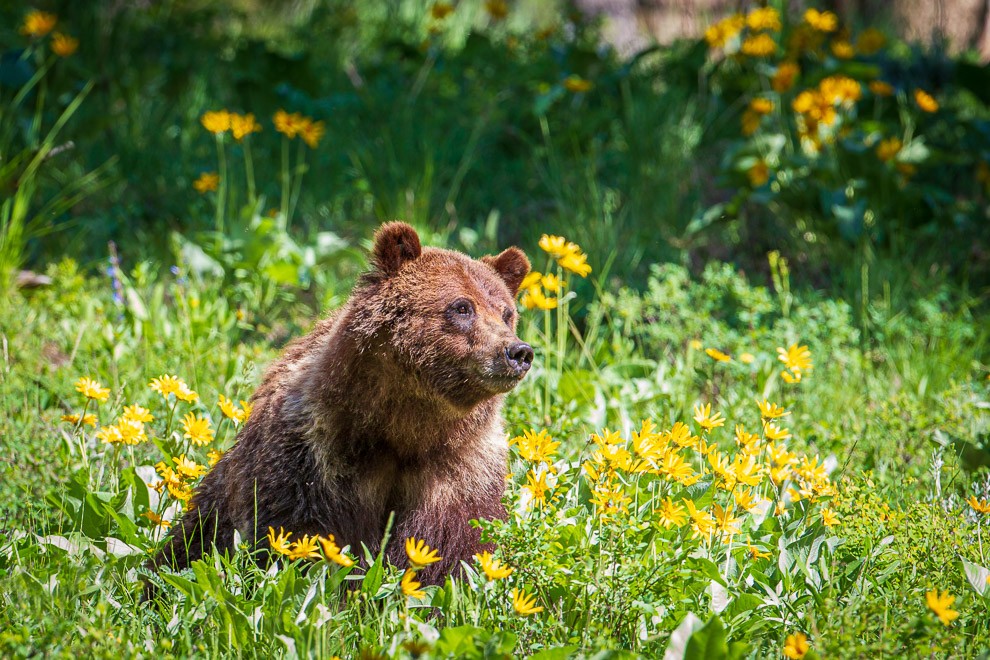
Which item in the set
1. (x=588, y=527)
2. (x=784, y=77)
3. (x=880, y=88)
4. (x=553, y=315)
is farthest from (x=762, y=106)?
(x=588, y=527)

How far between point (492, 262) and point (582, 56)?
3939 millimetres

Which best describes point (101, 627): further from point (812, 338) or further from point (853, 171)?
point (853, 171)

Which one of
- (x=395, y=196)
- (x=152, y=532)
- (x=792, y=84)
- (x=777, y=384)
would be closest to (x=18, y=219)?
(x=395, y=196)

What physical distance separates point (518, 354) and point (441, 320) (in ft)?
1.01

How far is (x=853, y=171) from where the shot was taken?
6.02 meters

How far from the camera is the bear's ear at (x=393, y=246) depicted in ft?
11.1

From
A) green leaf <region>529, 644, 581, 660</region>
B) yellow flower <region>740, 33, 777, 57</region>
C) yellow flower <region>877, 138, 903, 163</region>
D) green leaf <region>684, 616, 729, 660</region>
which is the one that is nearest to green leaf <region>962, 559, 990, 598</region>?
green leaf <region>684, 616, 729, 660</region>

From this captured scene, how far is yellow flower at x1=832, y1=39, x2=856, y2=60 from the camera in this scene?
6445 mm

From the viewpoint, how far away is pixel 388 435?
3.23 meters

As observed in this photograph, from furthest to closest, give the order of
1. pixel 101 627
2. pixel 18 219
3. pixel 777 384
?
pixel 18 219 → pixel 777 384 → pixel 101 627

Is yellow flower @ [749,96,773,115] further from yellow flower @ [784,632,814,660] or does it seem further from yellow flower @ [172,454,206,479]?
yellow flower @ [784,632,814,660]

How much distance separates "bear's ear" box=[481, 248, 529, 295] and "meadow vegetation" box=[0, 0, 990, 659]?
23 centimetres

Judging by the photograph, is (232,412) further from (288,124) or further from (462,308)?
(288,124)

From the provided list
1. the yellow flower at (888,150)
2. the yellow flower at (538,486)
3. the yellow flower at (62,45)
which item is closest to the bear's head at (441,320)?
the yellow flower at (538,486)
